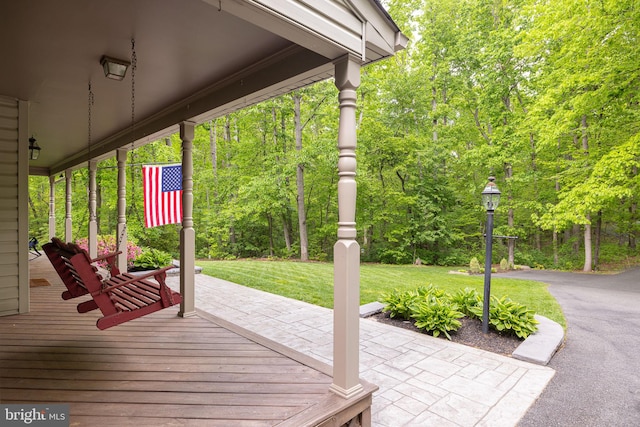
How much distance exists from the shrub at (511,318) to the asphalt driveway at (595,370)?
1.24 feet

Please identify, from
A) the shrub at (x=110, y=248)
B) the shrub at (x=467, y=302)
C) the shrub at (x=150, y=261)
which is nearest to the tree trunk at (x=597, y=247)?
the shrub at (x=467, y=302)

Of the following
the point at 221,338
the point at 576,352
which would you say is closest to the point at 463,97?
the point at 576,352

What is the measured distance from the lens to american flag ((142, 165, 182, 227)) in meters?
5.73

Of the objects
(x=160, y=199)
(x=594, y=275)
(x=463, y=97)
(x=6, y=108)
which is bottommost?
(x=594, y=275)

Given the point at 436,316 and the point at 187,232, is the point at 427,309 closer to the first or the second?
the point at 436,316

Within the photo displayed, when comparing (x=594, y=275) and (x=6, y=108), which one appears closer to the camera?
(x=6, y=108)

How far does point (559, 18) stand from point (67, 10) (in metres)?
11.2

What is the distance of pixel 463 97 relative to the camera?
46.8 feet

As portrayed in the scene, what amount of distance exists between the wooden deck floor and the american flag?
2.56 m

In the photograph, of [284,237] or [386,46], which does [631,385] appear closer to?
[386,46]

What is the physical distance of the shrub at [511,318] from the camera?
12.8 ft

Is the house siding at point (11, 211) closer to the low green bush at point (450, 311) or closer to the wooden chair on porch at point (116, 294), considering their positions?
the wooden chair on porch at point (116, 294)

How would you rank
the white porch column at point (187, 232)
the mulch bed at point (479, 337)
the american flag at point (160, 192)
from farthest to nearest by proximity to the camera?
the american flag at point (160, 192), the white porch column at point (187, 232), the mulch bed at point (479, 337)

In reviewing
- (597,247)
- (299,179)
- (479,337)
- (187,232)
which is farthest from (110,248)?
(597,247)
